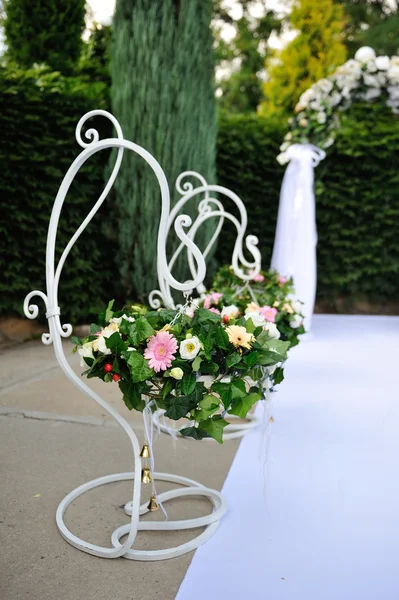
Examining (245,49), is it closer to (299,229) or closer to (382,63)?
(382,63)

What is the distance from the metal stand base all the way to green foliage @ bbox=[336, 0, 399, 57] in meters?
12.2

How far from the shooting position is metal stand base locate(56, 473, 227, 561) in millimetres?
1492

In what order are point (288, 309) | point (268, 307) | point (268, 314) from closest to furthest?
1. point (268, 314)
2. point (268, 307)
3. point (288, 309)

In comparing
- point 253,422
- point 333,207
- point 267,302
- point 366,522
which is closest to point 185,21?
point 333,207

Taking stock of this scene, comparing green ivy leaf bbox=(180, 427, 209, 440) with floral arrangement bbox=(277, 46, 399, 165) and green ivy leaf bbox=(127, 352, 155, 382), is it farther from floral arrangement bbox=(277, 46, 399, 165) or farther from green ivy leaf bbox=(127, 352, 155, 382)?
floral arrangement bbox=(277, 46, 399, 165)

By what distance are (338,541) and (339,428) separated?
1014mm

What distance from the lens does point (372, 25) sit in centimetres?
1238

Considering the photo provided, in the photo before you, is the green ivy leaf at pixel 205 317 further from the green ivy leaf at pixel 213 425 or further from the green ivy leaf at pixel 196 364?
the green ivy leaf at pixel 213 425

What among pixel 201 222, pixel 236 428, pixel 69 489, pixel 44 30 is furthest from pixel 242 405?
pixel 44 30

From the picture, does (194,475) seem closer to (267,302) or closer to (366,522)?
(366,522)

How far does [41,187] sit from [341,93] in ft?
9.18

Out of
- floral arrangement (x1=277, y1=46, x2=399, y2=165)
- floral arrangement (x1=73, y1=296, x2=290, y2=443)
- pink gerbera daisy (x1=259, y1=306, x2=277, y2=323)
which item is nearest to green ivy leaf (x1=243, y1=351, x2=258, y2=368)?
floral arrangement (x1=73, y1=296, x2=290, y2=443)

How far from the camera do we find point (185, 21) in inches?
184

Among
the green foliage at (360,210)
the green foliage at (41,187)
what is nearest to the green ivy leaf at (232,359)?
the green foliage at (41,187)
